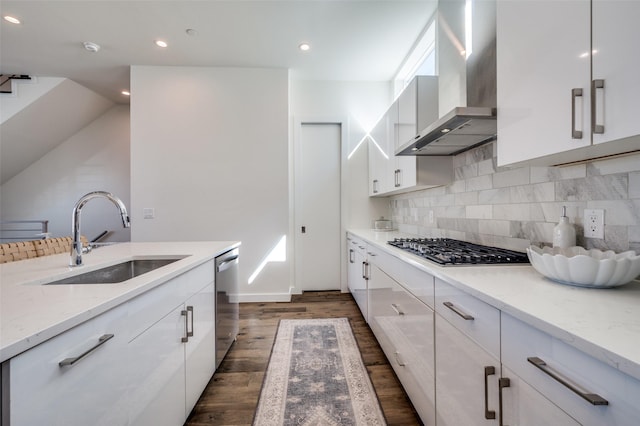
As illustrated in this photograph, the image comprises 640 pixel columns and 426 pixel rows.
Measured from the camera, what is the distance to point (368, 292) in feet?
8.41

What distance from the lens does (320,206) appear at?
4.01 m

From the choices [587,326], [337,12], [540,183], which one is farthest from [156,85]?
[587,326]

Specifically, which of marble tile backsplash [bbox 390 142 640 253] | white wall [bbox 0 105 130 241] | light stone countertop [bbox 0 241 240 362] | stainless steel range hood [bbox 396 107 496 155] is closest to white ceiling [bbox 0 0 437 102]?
white wall [bbox 0 105 130 241]

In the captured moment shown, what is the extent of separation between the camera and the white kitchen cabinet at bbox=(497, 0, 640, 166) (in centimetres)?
73

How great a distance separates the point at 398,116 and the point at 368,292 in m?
1.69

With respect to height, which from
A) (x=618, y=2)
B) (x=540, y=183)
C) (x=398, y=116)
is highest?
(x=398, y=116)

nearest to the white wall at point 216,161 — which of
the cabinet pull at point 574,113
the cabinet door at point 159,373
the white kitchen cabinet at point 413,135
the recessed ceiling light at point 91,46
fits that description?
the recessed ceiling light at point 91,46

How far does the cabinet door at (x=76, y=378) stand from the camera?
1.92ft

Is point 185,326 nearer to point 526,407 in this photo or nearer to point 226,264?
point 226,264

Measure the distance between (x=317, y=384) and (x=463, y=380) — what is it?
1.12m

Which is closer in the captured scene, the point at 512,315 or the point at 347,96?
the point at 512,315

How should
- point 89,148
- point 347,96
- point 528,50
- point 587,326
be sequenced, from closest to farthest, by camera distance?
point 587,326
point 528,50
point 347,96
point 89,148

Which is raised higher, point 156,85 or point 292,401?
point 156,85

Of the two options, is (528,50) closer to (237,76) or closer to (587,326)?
(587,326)
